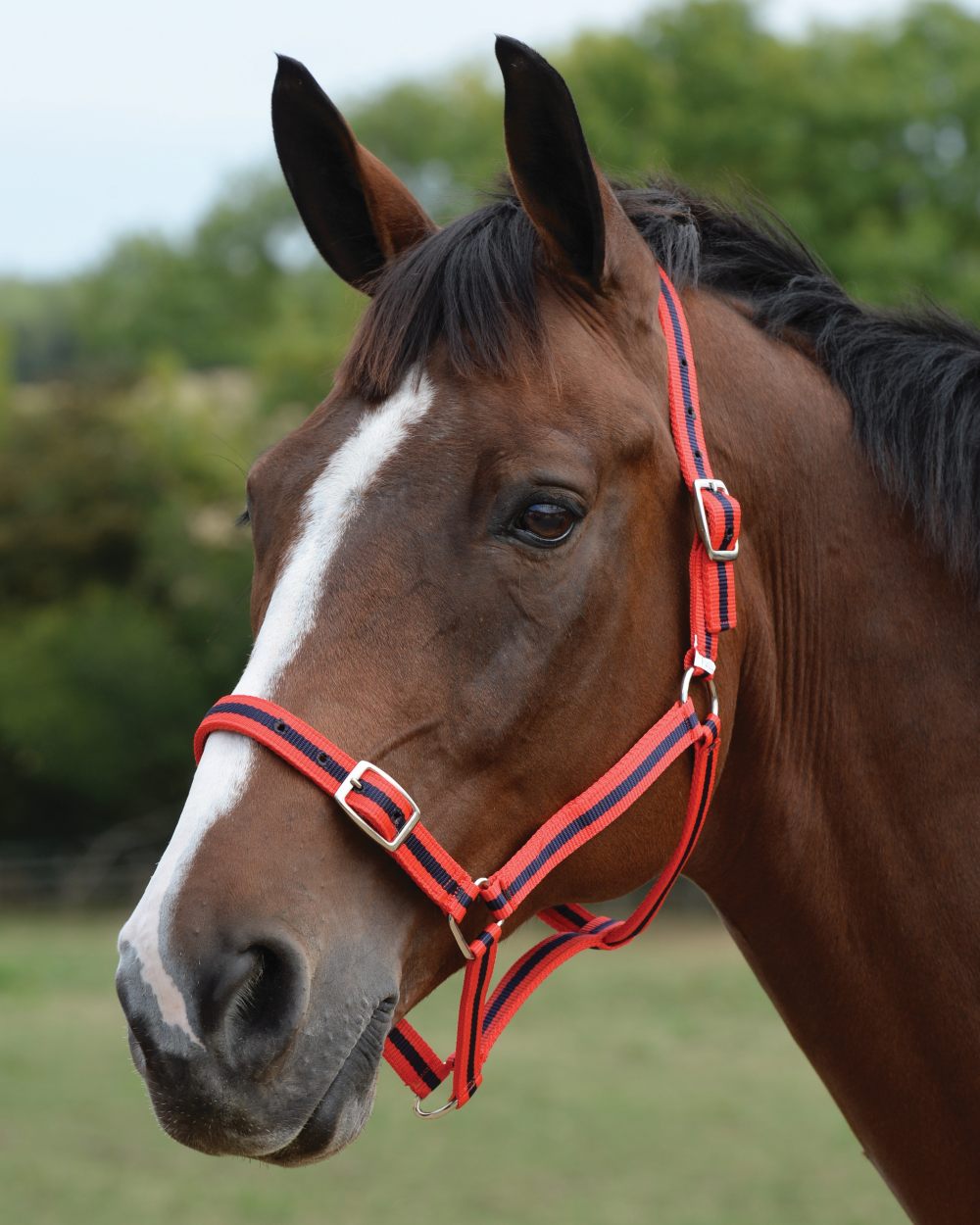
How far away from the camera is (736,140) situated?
25.3 meters

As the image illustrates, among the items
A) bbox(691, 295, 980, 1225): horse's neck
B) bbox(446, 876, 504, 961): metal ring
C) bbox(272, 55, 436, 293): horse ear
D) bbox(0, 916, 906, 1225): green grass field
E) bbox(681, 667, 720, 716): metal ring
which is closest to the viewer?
bbox(446, 876, 504, 961): metal ring

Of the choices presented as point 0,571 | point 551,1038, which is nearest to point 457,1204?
point 551,1038

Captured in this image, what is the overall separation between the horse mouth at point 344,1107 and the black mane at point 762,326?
43.9 inches

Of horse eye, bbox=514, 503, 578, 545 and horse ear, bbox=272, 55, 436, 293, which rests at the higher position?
horse ear, bbox=272, 55, 436, 293

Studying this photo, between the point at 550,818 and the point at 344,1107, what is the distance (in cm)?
58

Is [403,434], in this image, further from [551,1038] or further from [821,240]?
[821,240]

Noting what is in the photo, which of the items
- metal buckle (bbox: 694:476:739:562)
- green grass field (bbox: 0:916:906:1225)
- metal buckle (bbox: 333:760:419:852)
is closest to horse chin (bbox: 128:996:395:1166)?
metal buckle (bbox: 333:760:419:852)

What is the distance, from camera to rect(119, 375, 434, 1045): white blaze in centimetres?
196

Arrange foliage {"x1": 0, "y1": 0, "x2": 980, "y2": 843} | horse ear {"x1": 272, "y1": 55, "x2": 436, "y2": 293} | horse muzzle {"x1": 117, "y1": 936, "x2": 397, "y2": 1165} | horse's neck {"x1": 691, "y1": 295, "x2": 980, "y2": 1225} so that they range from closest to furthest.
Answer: horse muzzle {"x1": 117, "y1": 936, "x2": 397, "y2": 1165} < horse's neck {"x1": 691, "y1": 295, "x2": 980, "y2": 1225} < horse ear {"x1": 272, "y1": 55, "x2": 436, "y2": 293} < foliage {"x1": 0, "y1": 0, "x2": 980, "y2": 843}

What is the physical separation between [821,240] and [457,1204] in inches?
846

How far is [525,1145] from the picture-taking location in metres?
9.31

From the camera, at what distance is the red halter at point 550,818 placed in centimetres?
209

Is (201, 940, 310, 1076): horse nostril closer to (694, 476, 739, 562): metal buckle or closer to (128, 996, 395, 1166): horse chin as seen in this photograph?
(128, 996, 395, 1166): horse chin

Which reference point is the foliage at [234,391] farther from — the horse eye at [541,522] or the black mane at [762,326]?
the horse eye at [541,522]
